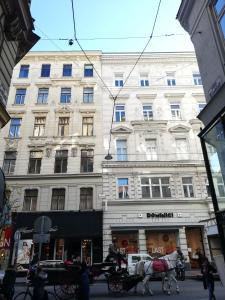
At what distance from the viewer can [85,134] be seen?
94.2ft

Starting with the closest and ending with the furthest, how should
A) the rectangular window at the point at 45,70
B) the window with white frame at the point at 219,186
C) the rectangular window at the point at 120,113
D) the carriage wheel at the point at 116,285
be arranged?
1. the window with white frame at the point at 219,186
2. the carriage wheel at the point at 116,285
3. the rectangular window at the point at 120,113
4. the rectangular window at the point at 45,70

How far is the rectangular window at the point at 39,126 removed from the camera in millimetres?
28750

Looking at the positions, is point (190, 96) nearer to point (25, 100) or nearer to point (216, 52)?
point (25, 100)

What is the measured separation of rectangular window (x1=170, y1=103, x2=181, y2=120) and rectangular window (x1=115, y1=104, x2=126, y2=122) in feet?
17.0

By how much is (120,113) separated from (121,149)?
169 inches

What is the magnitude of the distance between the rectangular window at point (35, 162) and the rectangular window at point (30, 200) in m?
1.99

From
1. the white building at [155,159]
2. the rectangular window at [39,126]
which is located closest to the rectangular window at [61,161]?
the rectangular window at [39,126]

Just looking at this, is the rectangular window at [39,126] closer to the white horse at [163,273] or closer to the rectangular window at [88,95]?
the rectangular window at [88,95]

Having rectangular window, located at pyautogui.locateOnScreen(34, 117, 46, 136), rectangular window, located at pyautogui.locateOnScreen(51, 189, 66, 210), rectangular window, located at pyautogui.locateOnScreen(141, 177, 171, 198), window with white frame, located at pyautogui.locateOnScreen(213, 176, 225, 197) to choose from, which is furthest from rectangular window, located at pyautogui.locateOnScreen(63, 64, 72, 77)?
window with white frame, located at pyautogui.locateOnScreen(213, 176, 225, 197)

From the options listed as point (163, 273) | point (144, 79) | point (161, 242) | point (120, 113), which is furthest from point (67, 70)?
point (163, 273)

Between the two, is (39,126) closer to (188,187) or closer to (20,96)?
(20,96)

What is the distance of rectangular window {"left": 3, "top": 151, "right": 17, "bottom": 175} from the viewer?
26672 mm

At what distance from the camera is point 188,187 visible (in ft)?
85.6

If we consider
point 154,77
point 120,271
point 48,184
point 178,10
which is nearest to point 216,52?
point 178,10
